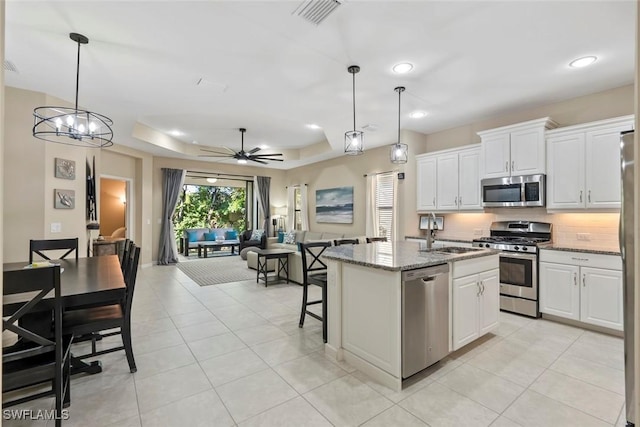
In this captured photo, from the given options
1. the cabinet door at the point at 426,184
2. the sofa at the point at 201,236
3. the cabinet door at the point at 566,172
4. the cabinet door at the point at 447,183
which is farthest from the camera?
the sofa at the point at 201,236

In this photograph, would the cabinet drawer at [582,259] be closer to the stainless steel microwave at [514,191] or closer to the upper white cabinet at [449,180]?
the stainless steel microwave at [514,191]

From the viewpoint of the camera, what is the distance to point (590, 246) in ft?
12.7

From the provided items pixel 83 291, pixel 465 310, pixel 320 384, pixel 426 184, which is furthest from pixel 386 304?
pixel 426 184

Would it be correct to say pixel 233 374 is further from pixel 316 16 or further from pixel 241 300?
pixel 316 16

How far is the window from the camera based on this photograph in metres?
5.91

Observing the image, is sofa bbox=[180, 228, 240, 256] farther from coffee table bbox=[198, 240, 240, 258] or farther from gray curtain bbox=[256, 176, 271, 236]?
gray curtain bbox=[256, 176, 271, 236]

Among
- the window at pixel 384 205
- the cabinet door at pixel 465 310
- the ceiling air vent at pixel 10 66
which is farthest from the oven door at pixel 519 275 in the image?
the ceiling air vent at pixel 10 66

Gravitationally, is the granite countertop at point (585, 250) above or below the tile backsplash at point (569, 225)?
below

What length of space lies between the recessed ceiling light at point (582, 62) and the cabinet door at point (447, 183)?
77.4 inches

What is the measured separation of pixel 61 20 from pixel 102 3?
0.54m

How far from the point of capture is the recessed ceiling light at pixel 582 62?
3053 mm

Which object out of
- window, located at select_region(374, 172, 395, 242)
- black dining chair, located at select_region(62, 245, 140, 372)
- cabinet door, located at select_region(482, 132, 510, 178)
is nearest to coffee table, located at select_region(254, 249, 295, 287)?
window, located at select_region(374, 172, 395, 242)

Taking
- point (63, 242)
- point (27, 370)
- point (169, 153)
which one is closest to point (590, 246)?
point (27, 370)

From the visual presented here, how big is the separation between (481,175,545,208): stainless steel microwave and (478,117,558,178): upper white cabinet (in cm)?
9
